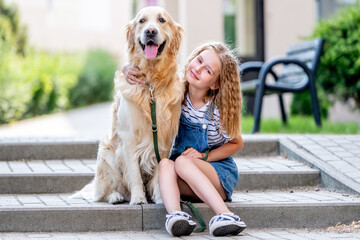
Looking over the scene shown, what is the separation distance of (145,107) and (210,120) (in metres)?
0.50

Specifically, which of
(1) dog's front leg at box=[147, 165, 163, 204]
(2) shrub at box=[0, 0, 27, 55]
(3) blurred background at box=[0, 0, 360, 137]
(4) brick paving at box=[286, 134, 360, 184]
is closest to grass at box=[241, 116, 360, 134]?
(3) blurred background at box=[0, 0, 360, 137]

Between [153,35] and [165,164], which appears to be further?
[165,164]

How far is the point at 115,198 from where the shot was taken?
4.39 m

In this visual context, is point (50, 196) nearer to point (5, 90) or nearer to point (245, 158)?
point (245, 158)

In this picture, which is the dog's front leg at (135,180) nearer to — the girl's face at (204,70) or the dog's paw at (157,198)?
the dog's paw at (157,198)

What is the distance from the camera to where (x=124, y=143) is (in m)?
4.33

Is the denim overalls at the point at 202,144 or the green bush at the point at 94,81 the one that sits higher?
the denim overalls at the point at 202,144

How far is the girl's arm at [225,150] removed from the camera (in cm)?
434

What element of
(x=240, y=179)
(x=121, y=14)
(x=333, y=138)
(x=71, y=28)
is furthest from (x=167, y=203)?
(x=121, y=14)

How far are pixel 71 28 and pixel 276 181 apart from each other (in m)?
21.1

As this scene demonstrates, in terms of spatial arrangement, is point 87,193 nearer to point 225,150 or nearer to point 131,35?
point 225,150

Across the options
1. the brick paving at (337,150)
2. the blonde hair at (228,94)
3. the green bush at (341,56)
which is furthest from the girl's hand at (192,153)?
the green bush at (341,56)

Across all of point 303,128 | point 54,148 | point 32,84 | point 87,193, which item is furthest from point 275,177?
point 32,84

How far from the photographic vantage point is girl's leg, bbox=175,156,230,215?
3998 millimetres
